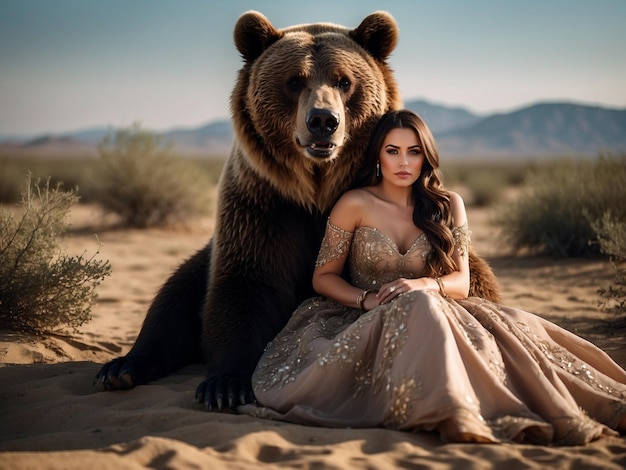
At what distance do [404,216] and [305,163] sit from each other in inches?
27.6

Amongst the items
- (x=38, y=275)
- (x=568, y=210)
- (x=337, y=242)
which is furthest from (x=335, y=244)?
(x=568, y=210)

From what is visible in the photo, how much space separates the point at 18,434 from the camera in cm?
353

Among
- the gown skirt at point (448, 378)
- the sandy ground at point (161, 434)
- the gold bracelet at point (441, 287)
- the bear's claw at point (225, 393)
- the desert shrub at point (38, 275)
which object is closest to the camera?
the sandy ground at point (161, 434)

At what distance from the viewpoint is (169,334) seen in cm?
483

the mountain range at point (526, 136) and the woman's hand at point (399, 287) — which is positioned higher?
the mountain range at point (526, 136)

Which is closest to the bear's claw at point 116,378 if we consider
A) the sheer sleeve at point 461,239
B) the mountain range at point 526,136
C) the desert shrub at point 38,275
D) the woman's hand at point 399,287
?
the desert shrub at point 38,275

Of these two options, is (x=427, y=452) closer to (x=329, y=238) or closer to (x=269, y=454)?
(x=269, y=454)

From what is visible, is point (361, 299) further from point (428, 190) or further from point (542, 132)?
point (542, 132)

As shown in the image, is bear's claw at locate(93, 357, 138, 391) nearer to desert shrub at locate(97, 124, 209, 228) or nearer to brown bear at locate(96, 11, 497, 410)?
brown bear at locate(96, 11, 497, 410)

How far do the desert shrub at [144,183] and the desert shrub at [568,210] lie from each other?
616 centimetres

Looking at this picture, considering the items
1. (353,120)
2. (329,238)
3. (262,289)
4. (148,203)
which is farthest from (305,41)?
(148,203)

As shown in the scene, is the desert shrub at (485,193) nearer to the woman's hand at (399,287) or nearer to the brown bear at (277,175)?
the brown bear at (277,175)

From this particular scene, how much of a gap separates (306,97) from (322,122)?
29 cm

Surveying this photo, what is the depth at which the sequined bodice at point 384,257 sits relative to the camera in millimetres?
4184
